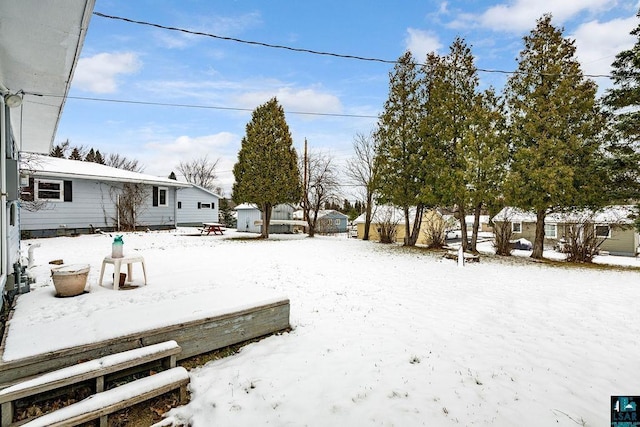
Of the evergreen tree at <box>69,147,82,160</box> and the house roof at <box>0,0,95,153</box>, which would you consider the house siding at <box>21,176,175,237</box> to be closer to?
the house roof at <box>0,0,95,153</box>

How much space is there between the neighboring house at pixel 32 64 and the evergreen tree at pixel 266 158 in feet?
34.4

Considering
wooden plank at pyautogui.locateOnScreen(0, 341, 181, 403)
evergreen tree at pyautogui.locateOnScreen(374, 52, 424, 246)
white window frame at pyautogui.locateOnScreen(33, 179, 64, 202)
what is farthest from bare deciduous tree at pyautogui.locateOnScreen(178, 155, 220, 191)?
wooden plank at pyautogui.locateOnScreen(0, 341, 181, 403)

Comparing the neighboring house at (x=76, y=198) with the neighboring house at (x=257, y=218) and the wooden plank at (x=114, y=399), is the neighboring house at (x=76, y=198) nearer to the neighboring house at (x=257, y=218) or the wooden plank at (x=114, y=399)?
the neighboring house at (x=257, y=218)

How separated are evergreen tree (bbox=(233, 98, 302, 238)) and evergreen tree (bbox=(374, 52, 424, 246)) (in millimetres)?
4838

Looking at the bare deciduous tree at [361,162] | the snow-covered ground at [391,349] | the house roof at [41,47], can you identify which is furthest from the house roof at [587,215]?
the house roof at [41,47]

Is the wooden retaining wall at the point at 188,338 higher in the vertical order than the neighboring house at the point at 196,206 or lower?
lower

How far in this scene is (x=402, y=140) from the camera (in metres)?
14.4

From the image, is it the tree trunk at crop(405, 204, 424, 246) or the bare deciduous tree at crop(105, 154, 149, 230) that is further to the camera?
the bare deciduous tree at crop(105, 154, 149, 230)

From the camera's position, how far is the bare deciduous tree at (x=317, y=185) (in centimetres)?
1873

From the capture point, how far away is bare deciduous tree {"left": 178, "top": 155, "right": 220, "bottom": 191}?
44000 millimetres

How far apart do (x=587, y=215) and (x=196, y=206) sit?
22.6 m

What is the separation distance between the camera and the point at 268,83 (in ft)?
50.9

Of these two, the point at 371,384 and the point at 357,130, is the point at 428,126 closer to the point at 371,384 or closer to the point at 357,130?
the point at 357,130

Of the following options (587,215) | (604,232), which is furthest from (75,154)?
(604,232)
